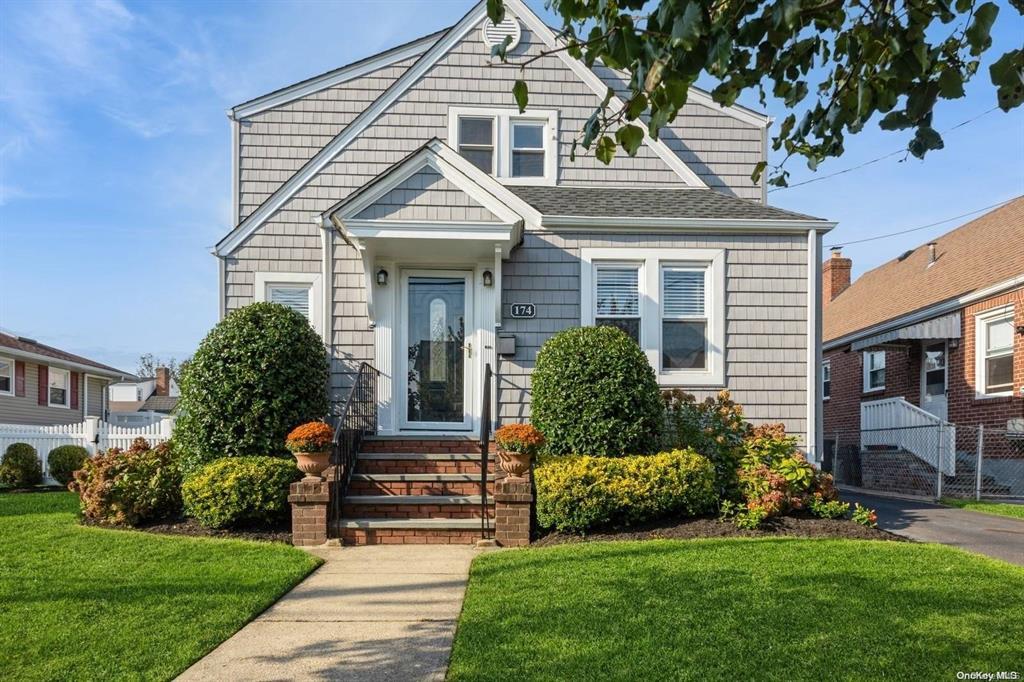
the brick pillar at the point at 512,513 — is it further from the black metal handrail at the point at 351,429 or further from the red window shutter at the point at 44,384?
the red window shutter at the point at 44,384

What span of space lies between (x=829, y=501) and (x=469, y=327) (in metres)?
4.56

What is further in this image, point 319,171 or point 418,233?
point 319,171

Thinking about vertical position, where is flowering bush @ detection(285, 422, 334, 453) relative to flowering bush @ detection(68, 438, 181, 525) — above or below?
above

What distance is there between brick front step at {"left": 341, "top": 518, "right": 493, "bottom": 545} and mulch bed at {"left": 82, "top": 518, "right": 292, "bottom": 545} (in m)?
0.62

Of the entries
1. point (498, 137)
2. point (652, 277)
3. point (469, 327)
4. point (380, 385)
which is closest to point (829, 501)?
point (652, 277)

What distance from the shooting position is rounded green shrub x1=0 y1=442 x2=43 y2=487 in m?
13.3

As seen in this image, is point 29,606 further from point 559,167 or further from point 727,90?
point 559,167

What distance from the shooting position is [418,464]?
853cm

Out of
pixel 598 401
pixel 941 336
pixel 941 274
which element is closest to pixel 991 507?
pixel 941 336

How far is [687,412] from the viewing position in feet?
29.5

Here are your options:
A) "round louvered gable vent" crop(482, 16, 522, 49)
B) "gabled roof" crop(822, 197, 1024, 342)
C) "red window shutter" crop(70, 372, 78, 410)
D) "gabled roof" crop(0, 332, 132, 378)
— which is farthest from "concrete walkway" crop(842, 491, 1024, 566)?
"red window shutter" crop(70, 372, 78, 410)

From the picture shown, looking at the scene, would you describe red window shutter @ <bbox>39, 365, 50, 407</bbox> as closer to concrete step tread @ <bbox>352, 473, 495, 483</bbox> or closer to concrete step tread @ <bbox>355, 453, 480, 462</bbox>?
concrete step tread @ <bbox>355, 453, 480, 462</bbox>

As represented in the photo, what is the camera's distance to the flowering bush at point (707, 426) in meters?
8.55

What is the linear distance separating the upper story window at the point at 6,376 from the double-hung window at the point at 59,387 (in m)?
2.28
